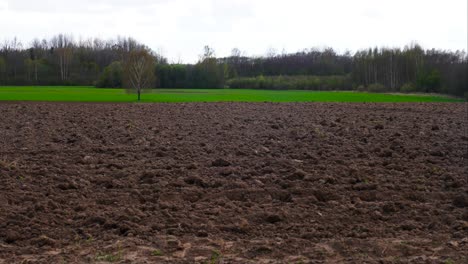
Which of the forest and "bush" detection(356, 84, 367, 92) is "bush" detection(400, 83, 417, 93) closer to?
the forest

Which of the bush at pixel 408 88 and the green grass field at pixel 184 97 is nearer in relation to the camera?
the bush at pixel 408 88

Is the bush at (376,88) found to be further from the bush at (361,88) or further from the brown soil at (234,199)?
the brown soil at (234,199)

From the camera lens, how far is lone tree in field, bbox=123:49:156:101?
162 ft

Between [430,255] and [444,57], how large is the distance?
3303 cm

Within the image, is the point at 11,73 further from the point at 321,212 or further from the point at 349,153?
the point at 321,212

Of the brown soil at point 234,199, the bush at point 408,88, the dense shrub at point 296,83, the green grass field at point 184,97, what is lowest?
the brown soil at point 234,199

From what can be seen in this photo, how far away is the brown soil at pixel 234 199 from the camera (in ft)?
24.4

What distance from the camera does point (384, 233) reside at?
8.16 metres

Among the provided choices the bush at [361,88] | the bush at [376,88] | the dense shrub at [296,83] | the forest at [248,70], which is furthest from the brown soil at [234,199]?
the dense shrub at [296,83]

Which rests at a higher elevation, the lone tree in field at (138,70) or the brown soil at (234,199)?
the lone tree in field at (138,70)

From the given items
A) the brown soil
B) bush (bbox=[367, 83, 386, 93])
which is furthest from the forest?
the brown soil

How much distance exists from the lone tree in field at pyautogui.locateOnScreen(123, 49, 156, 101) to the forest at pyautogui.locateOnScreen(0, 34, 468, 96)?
30.9ft

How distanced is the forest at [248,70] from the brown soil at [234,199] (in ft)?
82.2

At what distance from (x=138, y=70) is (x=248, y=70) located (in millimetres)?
60604
